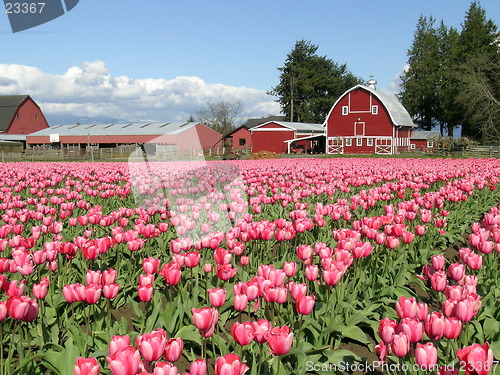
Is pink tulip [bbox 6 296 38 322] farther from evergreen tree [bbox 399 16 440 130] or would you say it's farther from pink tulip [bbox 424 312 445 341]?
evergreen tree [bbox 399 16 440 130]

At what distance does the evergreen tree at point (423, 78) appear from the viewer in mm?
81562

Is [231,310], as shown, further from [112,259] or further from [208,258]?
[112,259]

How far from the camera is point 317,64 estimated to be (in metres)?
92.4

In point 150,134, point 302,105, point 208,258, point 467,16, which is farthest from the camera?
point 302,105

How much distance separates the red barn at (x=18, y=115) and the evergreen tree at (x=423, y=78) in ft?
219

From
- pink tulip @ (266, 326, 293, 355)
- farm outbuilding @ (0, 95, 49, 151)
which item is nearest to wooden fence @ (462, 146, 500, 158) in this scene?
pink tulip @ (266, 326, 293, 355)

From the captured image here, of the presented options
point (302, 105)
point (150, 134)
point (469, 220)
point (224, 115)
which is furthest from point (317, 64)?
point (469, 220)

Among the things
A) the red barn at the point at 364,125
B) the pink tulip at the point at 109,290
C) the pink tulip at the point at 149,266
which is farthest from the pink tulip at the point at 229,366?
the red barn at the point at 364,125

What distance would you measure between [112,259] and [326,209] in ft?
9.53

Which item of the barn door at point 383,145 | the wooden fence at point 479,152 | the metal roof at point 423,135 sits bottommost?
the wooden fence at point 479,152

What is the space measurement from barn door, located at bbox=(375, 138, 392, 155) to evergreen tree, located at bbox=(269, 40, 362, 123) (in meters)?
32.3

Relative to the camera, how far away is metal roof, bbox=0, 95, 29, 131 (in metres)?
77.6

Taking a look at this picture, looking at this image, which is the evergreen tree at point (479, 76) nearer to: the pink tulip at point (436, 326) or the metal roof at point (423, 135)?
the metal roof at point (423, 135)

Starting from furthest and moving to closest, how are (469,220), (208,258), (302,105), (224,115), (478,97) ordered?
1. (224,115)
2. (302,105)
3. (478,97)
4. (469,220)
5. (208,258)
